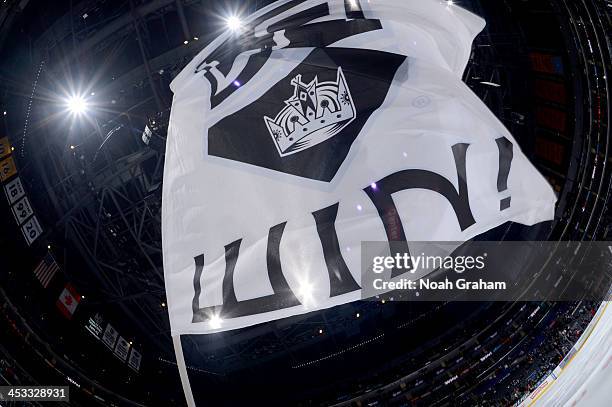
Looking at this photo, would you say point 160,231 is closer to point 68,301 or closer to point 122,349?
point 68,301

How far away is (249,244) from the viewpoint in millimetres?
5129

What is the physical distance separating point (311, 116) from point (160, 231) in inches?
264

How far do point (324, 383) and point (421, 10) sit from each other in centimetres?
1007

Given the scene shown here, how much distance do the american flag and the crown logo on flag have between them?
6893 millimetres

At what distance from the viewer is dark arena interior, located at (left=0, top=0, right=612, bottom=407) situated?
9.88 m

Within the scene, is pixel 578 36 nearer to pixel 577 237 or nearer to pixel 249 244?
pixel 577 237

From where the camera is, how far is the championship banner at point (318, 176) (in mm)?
5031

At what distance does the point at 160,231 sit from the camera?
37.3 ft

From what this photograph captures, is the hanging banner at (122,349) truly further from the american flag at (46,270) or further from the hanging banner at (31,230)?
the hanging banner at (31,230)

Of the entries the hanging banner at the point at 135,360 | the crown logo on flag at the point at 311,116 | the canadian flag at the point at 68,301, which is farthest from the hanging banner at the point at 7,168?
the crown logo on flag at the point at 311,116

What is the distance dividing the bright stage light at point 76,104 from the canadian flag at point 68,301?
3.55 m

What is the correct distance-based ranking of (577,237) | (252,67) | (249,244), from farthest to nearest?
(577,237) < (252,67) < (249,244)

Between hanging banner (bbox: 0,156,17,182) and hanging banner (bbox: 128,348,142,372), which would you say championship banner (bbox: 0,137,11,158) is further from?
hanging banner (bbox: 128,348,142,372)

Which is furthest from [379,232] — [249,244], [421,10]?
[421,10]
